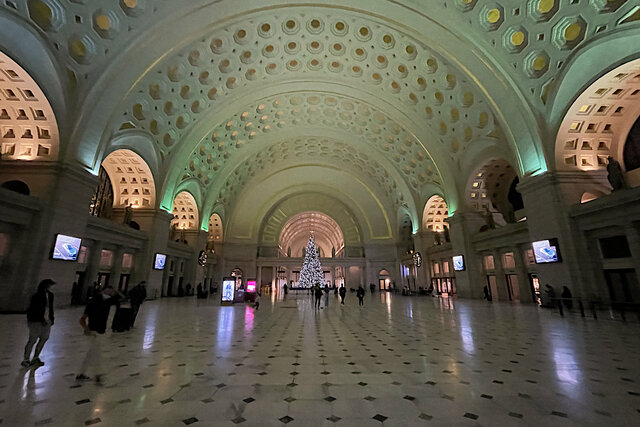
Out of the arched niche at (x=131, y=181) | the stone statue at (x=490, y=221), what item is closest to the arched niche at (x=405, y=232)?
the stone statue at (x=490, y=221)

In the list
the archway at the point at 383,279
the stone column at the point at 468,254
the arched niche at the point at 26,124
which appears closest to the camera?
the arched niche at the point at 26,124

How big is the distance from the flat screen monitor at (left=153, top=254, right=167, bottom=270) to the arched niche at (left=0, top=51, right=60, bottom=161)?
9.42 meters

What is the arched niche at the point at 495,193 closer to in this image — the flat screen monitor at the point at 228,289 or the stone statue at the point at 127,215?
the flat screen monitor at the point at 228,289

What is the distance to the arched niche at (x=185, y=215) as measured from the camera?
26.9 m

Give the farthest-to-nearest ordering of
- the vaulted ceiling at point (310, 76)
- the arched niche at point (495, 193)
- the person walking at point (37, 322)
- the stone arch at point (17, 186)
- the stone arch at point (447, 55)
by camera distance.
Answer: the arched niche at point (495, 193)
the stone arch at point (447, 55)
the stone arch at point (17, 186)
the vaulted ceiling at point (310, 76)
the person walking at point (37, 322)

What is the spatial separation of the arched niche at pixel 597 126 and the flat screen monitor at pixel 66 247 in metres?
23.8

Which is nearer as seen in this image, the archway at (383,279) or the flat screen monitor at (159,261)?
the flat screen monitor at (159,261)

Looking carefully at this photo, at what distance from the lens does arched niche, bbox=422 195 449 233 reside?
27516 millimetres

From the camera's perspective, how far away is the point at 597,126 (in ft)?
46.0

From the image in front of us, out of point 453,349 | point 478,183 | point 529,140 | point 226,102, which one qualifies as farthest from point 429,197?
point 453,349

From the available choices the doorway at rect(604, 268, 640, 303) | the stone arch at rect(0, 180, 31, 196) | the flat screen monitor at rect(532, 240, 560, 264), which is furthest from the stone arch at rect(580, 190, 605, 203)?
the stone arch at rect(0, 180, 31, 196)

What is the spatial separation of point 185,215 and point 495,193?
28.0 m

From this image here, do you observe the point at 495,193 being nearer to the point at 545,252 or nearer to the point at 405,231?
the point at 545,252

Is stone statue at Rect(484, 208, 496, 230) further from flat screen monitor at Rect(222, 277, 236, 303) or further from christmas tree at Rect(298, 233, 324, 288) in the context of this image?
flat screen monitor at Rect(222, 277, 236, 303)
